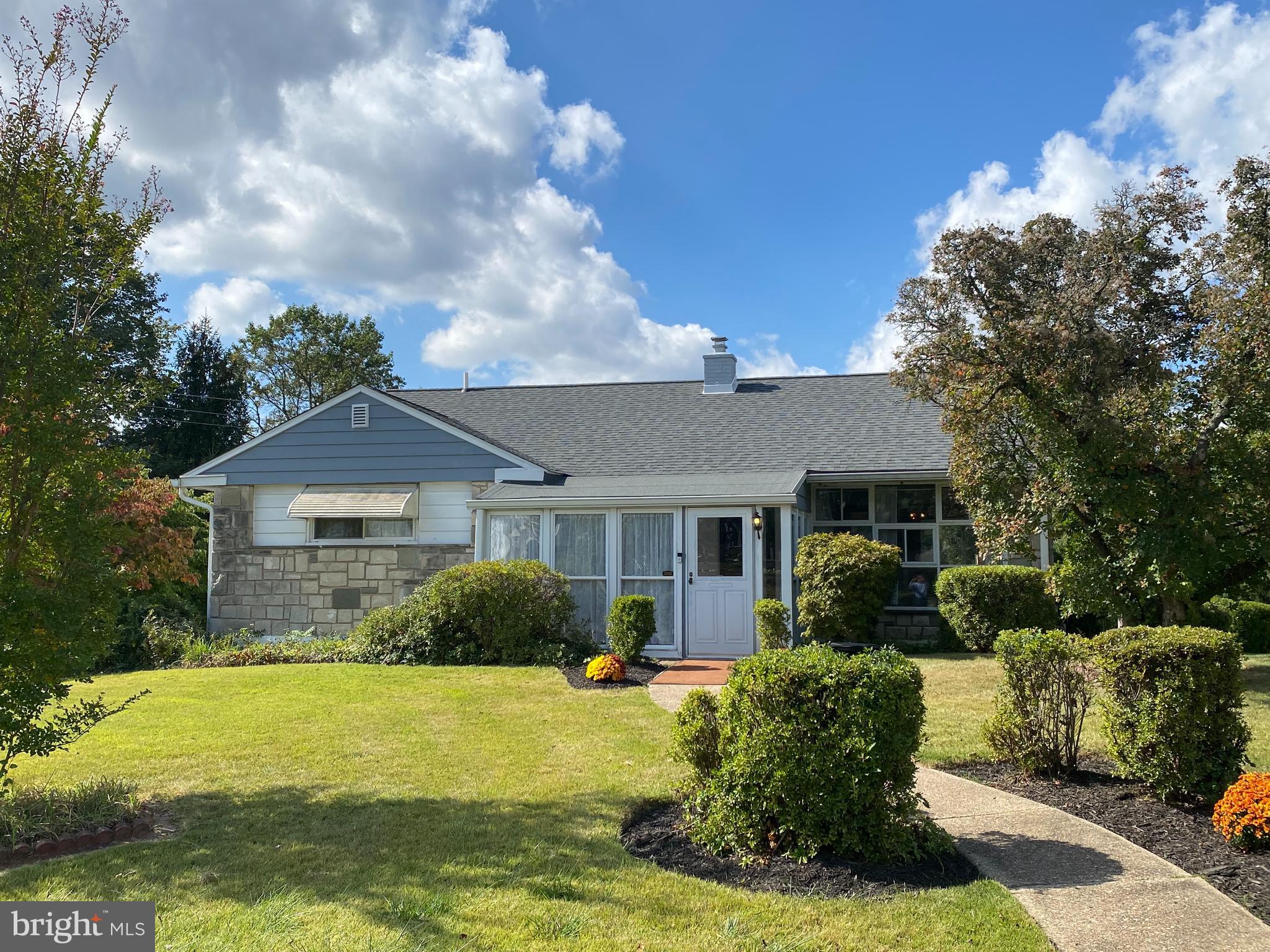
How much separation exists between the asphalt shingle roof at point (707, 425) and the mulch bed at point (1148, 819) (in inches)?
314

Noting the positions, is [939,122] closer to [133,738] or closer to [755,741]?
[755,741]

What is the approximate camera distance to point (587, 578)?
13633mm

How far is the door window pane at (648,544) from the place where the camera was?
1330 cm

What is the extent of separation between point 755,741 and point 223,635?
1316cm

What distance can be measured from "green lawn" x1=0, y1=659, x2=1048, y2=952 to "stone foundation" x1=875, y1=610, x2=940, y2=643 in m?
5.64

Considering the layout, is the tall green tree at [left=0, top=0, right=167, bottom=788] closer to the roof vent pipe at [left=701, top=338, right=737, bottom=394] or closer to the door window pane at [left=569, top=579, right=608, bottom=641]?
the door window pane at [left=569, top=579, right=608, bottom=641]

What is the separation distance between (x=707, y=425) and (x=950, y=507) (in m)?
4.76

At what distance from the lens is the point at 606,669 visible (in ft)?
33.9

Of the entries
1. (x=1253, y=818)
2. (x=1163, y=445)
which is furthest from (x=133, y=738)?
(x=1163, y=445)

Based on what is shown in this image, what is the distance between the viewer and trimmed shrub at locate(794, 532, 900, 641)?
12.4 meters

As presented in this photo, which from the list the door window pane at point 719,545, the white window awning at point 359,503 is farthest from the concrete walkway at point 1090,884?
the white window awning at point 359,503

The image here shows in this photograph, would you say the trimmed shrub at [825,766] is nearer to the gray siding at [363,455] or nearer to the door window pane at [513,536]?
the door window pane at [513,536]

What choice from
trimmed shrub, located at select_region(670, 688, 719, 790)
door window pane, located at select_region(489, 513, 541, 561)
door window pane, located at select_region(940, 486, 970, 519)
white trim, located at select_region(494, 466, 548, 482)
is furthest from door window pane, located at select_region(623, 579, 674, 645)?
trimmed shrub, located at select_region(670, 688, 719, 790)

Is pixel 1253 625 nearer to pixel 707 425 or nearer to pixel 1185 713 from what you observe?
pixel 707 425
